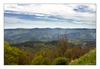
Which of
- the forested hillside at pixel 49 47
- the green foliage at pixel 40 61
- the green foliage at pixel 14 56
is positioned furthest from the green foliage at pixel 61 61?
the green foliage at pixel 14 56

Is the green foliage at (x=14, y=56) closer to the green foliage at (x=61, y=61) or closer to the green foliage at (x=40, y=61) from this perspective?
the green foliage at (x=40, y=61)

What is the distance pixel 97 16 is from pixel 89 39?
1.23 feet

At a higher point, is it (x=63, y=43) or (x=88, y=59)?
(x=63, y=43)

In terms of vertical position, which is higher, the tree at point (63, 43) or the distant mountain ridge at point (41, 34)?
the distant mountain ridge at point (41, 34)

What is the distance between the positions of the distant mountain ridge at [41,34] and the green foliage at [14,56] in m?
0.12

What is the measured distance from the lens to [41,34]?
10.7ft

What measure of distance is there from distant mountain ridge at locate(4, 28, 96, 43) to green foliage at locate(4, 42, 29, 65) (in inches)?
4.9

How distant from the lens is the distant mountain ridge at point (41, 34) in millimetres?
3242

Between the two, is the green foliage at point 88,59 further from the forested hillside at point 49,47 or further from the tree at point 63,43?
the tree at point 63,43

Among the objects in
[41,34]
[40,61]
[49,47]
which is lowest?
[40,61]

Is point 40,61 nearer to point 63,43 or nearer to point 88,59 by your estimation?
point 63,43

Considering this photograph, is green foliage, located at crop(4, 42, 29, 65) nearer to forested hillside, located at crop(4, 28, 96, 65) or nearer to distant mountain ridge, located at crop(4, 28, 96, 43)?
forested hillside, located at crop(4, 28, 96, 65)

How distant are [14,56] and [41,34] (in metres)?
0.54

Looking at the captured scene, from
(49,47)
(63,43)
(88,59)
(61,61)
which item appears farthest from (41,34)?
(88,59)
